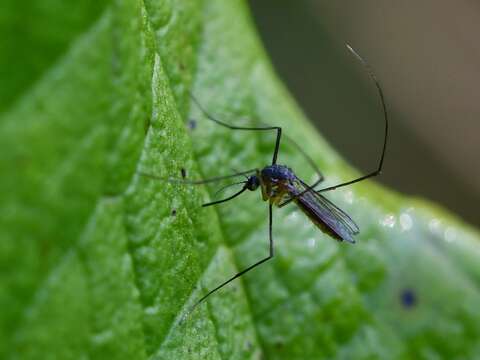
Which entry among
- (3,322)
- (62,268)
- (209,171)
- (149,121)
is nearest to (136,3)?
(149,121)

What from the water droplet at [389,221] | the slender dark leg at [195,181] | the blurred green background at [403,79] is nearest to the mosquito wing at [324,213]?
the water droplet at [389,221]

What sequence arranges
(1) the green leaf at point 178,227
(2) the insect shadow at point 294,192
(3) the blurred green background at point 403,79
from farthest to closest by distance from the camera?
(3) the blurred green background at point 403,79 < (2) the insect shadow at point 294,192 < (1) the green leaf at point 178,227

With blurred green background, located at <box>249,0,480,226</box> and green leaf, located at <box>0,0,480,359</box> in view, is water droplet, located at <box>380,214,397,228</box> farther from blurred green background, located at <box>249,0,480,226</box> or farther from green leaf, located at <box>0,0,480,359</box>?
blurred green background, located at <box>249,0,480,226</box>

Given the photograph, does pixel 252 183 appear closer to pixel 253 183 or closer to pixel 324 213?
pixel 253 183

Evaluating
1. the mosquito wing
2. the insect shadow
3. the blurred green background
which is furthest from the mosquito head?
the blurred green background

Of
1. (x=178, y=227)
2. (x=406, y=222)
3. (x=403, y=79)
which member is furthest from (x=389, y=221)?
(x=403, y=79)

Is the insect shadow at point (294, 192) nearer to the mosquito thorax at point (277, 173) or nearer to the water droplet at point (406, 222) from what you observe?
the mosquito thorax at point (277, 173)
